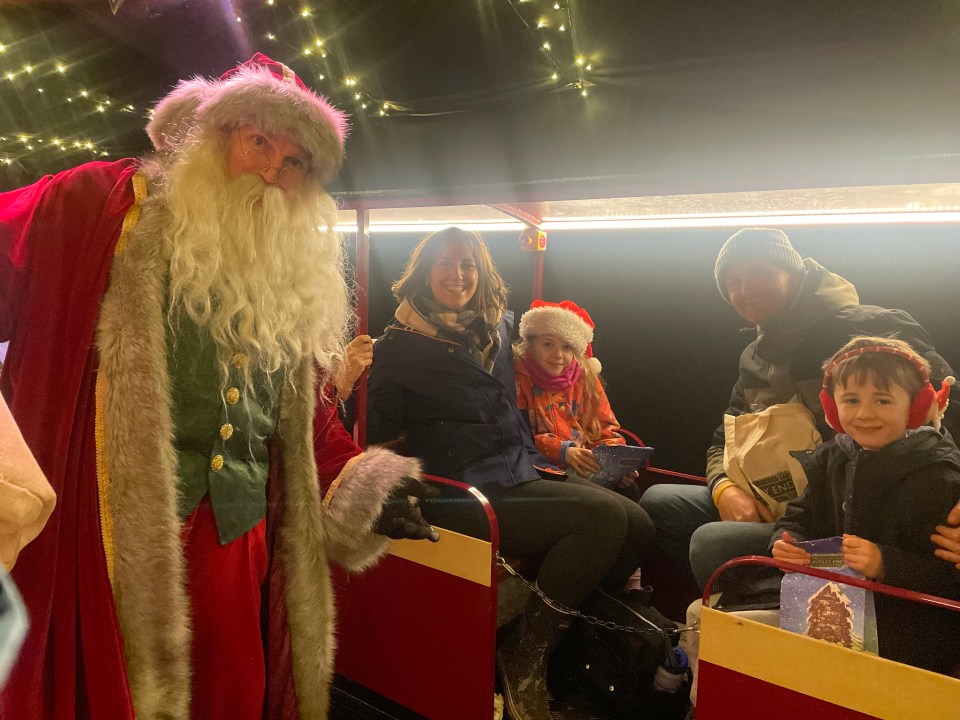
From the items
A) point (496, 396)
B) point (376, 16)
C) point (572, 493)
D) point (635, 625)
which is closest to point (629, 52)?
point (376, 16)

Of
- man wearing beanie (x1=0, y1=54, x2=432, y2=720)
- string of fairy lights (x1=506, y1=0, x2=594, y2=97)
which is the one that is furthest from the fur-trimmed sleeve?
string of fairy lights (x1=506, y1=0, x2=594, y2=97)

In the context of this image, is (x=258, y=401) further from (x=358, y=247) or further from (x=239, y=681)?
(x=358, y=247)

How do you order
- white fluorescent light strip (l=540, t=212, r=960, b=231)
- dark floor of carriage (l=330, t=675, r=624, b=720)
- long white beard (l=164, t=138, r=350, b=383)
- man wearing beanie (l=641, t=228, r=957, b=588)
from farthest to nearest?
dark floor of carriage (l=330, t=675, r=624, b=720) < white fluorescent light strip (l=540, t=212, r=960, b=231) < man wearing beanie (l=641, t=228, r=957, b=588) < long white beard (l=164, t=138, r=350, b=383)

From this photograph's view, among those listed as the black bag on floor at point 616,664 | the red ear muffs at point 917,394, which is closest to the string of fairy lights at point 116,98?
the red ear muffs at point 917,394

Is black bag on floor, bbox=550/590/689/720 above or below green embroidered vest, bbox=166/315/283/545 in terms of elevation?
below

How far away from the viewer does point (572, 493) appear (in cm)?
210

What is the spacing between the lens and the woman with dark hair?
6.74ft

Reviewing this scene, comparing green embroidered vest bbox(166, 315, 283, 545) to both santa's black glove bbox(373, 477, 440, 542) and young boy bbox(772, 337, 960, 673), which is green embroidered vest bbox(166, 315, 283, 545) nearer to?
santa's black glove bbox(373, 477, 440, 542)

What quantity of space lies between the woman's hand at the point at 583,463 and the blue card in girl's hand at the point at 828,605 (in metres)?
0.95

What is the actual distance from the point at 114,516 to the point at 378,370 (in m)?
1.05

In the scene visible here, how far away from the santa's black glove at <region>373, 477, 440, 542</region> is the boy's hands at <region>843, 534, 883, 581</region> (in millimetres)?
985

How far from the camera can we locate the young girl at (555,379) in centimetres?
236

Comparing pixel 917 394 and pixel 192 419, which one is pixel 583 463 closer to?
pixel 917 394

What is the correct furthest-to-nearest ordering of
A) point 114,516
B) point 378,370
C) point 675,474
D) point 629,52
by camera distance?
1. point 675,474
2. point 378,370
3. point 629,52
4. point 114,516
